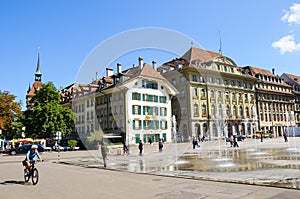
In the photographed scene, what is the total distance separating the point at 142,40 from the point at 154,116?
37607 millimetres

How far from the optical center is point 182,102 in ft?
208

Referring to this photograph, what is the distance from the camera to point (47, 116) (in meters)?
45.3

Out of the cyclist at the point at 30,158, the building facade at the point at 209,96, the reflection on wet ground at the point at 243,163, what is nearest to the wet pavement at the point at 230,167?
the reflection on wet ground at the point at 243,163

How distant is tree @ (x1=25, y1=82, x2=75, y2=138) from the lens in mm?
45344

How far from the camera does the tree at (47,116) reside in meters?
45.3

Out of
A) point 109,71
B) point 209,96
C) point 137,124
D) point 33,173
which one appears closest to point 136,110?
point 137,124

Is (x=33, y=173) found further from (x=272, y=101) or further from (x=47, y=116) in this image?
(x=272, y=101)

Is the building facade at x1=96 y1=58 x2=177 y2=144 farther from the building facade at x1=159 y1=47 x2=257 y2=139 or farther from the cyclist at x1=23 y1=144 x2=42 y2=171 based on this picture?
the cyclist at x1=23 y1=144 x2=42 y2=171

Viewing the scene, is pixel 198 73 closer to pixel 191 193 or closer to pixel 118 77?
pixel 118 77

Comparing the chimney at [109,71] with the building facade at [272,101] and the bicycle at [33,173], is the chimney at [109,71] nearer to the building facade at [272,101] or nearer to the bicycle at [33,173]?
the building facade at [272,101]

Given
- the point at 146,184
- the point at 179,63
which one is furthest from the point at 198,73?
the point at 146,184

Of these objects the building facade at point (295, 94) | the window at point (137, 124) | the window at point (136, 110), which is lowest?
the window at point (137, 124)

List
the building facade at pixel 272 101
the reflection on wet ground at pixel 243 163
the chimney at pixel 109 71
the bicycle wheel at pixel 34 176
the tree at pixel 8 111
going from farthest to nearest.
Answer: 1. the building facade at pixel 272 101
2. the chimney at pixel 109 71
3. the tree at pixel 8 111
4. the reflection on wet ground at pixel 243 163
5. the bicycle wheel at pixel 34 176

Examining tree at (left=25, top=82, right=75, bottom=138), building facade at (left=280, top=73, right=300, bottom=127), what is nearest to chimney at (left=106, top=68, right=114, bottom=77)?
tree at (left=25, top=82, right=75, bottom=138)
